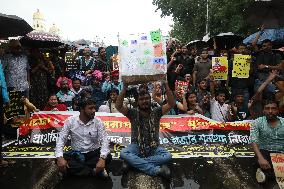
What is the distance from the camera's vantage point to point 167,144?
24.9ft

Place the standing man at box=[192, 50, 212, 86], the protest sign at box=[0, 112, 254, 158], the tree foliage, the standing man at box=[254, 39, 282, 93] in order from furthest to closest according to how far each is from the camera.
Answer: the tree foliage
the standing man at box=[192, 50, 212, 86]
the standing man at box=[254, 39, 282, 93]
the protest sign at box=[0, 112, 254, 158]

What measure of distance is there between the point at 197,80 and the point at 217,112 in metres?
1.94

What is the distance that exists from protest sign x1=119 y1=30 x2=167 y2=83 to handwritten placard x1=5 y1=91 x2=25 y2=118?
3.36 m

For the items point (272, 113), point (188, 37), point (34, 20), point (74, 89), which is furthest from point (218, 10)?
point (34, 20)

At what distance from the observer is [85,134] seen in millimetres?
6020

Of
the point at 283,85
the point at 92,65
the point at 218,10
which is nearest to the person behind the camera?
the point at 283,85

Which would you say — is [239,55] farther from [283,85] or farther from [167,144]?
[167,144]

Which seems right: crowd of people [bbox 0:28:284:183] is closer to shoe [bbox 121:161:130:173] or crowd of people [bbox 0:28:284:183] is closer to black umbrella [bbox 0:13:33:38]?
shoe [bbox 121:161:130:173]

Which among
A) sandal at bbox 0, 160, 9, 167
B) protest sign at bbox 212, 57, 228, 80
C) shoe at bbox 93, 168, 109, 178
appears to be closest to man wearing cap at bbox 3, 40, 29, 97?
sandal at bbox 0, 160, 9, 167

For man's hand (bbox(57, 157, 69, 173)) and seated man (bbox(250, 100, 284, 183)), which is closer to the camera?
man's hand (bbox(57, 157, 69, 173))

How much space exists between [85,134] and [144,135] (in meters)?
0.95

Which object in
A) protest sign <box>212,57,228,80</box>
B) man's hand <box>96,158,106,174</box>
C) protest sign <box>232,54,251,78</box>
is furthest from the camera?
protest sign <box>212,57,228,80</box>

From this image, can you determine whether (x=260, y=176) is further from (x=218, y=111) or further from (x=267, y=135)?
(x=218, y=111)

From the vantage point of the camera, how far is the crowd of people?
19.7 ft
